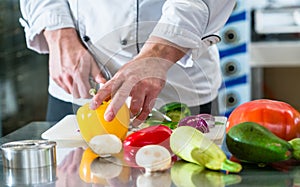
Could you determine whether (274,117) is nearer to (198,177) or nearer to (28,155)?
(198,177)

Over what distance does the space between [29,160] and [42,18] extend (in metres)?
0.48

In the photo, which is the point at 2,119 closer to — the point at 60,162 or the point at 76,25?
the point at 76,25

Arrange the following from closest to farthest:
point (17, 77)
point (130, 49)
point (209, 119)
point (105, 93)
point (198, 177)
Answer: point (198, 177) < point (105, 93) < point (209, 119) < point (130, 49) < point (17, 77)

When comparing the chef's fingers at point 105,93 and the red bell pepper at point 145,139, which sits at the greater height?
the chef's fingers at point 105,93

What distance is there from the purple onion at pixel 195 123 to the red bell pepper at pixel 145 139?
0.08 ft

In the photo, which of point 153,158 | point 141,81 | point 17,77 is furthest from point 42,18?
point 17,77

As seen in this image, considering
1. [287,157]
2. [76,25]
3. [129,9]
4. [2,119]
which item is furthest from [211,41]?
[2,119]

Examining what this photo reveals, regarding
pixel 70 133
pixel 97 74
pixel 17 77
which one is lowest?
pixel 17 77

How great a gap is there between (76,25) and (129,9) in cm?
13

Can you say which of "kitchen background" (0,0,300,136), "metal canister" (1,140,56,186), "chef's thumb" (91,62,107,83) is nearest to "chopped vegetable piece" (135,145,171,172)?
"metal canister" (1,140,56,186)

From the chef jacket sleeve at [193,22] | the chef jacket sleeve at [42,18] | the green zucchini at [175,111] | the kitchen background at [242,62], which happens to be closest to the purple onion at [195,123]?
the green zucchini at [175,111]

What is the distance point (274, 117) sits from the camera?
91cm

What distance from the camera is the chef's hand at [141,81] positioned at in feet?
2.90

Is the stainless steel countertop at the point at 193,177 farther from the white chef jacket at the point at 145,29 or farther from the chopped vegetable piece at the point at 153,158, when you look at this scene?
the white chef jacket at the point at 145,29
